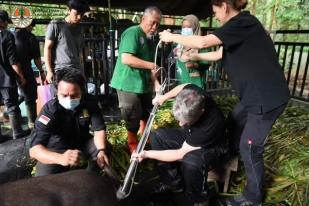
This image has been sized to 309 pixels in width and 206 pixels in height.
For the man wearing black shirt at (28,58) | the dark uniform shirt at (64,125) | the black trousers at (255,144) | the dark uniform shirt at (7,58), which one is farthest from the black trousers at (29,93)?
the black trousers at (255,144)

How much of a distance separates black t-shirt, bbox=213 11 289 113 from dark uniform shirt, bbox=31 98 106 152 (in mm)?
1389

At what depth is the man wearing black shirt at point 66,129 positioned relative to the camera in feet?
8.52

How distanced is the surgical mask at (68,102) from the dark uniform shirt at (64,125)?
0.04 meters

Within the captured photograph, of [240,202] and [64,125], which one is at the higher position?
[64,125]

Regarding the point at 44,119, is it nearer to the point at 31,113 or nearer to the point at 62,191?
the point at 62,191

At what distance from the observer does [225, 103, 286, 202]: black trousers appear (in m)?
2.52

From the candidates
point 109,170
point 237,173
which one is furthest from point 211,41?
point 237,173

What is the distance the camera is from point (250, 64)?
243cm

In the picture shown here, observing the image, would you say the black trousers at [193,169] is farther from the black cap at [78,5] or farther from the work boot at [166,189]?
the black cap at [78,5]

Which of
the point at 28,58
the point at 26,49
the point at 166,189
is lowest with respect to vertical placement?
the point at 166,189

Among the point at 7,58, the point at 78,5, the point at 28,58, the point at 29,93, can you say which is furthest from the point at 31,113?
the point at 78,5

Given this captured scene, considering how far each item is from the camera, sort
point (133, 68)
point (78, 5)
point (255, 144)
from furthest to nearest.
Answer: point (78, 5) < point (133, 68) < point (255, 144)

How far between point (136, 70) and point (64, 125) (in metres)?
1.07

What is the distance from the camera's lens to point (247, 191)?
275 cm
